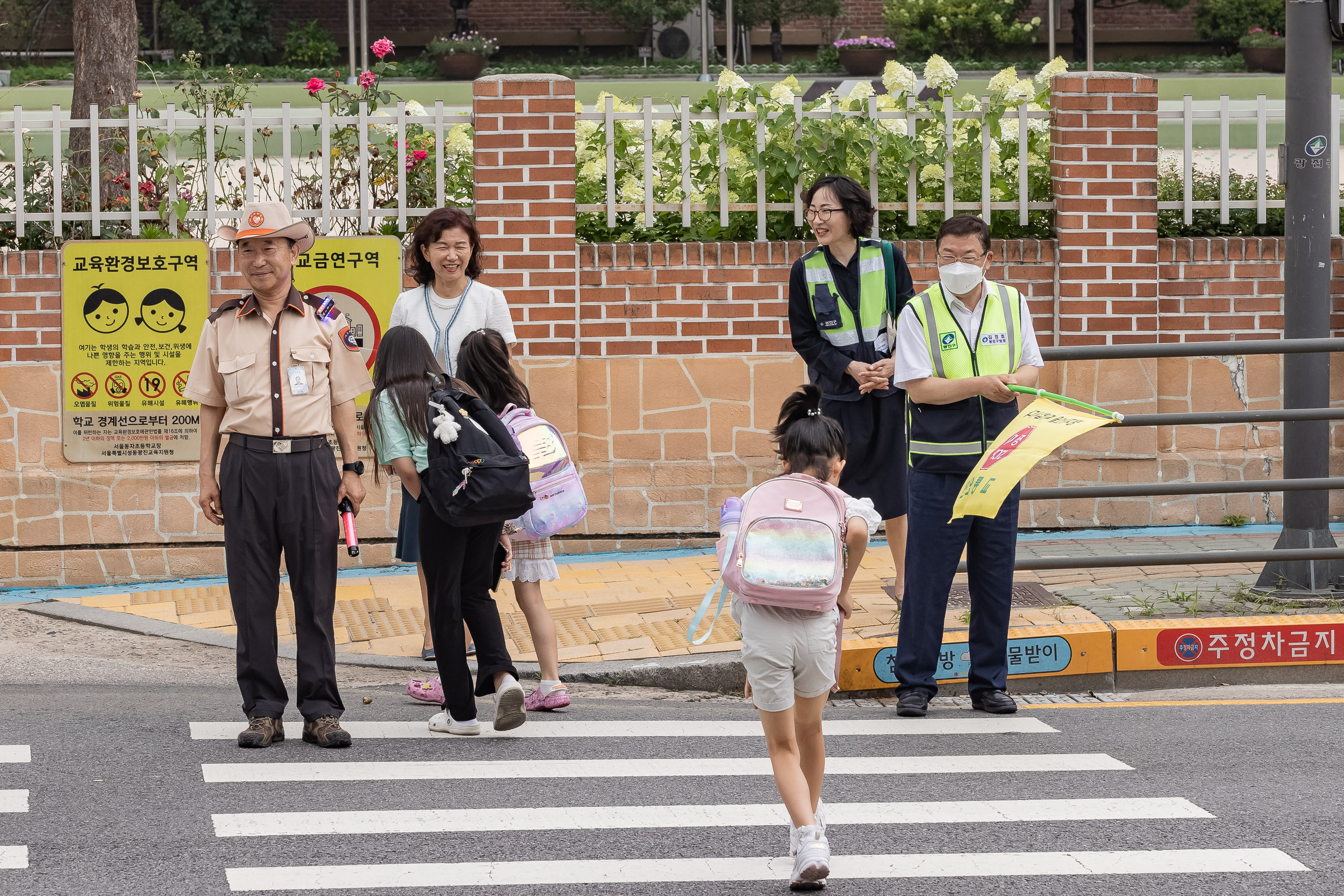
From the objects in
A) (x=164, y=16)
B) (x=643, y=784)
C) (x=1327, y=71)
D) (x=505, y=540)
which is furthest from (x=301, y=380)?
(x=164, y=16)

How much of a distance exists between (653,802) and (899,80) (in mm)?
5474

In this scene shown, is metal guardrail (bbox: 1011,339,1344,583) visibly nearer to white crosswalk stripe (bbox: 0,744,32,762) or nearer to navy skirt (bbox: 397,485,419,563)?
navy skirt (bbox: 397,485,419,563)

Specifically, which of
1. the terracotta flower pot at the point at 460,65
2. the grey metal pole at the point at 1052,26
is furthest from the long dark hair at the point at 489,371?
the terracotta flower pot at the point at 460,65

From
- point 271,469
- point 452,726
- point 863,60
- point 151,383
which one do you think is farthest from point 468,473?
point 863,60

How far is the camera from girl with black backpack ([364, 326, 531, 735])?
5461 millimetres

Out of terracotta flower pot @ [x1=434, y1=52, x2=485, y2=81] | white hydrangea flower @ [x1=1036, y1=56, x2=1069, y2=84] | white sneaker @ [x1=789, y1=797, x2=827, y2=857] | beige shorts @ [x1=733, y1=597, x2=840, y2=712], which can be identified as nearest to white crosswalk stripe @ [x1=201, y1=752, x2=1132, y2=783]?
white sneaker @ [x1=789, y1=797, x2=827, y2=857]

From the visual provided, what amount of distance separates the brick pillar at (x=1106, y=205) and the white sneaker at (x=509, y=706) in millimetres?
4630

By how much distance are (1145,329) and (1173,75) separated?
80.9ft

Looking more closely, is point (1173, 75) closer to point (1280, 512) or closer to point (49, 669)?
point (1280, 512)

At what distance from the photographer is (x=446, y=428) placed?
5.45 m

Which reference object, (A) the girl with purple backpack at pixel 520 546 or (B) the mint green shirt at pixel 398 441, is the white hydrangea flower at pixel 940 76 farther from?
(B) the mint green shirt at pixel 398 441

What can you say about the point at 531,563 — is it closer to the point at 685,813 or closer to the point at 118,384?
the point at 685,813

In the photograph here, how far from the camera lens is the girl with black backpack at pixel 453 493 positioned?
5.46 metres

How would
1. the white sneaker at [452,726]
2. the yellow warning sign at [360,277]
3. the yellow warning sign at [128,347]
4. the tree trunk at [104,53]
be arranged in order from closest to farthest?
the white sneaker at [452,726], the yellow warning sign at [128,347], the yellow warning sign at [360,277], the tree trunk at [104,53]
